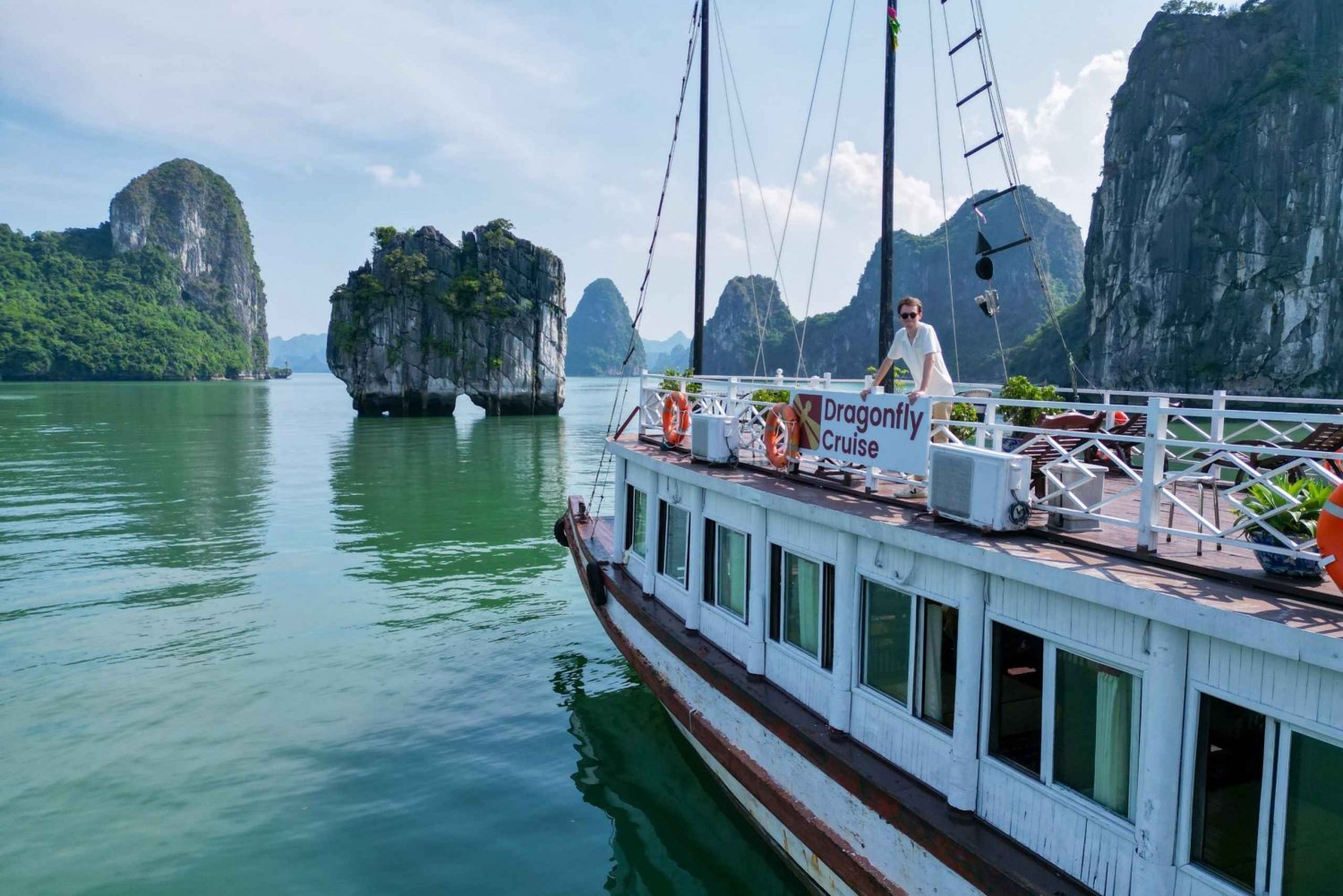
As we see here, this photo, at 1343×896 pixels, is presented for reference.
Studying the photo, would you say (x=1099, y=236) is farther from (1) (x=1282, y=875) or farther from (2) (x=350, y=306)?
(1) (x=1282, y=875)

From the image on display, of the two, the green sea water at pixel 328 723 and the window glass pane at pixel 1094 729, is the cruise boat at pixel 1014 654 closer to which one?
the window glass pane at pixel 1094 729

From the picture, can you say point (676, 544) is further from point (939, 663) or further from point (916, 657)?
point (939, 663)

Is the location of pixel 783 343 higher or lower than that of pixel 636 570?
higher

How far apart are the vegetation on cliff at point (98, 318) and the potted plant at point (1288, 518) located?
160322 mm

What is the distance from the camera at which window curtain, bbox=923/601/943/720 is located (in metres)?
5.23

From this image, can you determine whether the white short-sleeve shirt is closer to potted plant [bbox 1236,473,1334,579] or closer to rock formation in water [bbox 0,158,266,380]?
potted plant [bbox 1236,473,1334,579]

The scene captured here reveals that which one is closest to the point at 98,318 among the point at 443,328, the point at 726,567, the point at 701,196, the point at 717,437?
the point at 443,328

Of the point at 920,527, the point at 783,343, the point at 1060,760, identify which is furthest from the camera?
the point at 783,343

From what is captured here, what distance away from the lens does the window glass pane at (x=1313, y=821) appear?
3.39 meters

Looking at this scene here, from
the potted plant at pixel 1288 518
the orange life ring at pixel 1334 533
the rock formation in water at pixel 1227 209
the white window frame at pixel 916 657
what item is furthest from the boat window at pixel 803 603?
the rock formation in water at pixel 1227 209

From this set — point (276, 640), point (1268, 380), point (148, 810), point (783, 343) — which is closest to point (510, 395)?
point (276, 640)

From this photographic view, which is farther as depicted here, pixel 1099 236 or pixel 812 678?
pixel 1099 236

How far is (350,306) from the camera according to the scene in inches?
2751

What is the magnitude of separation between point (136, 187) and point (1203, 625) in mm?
217664
